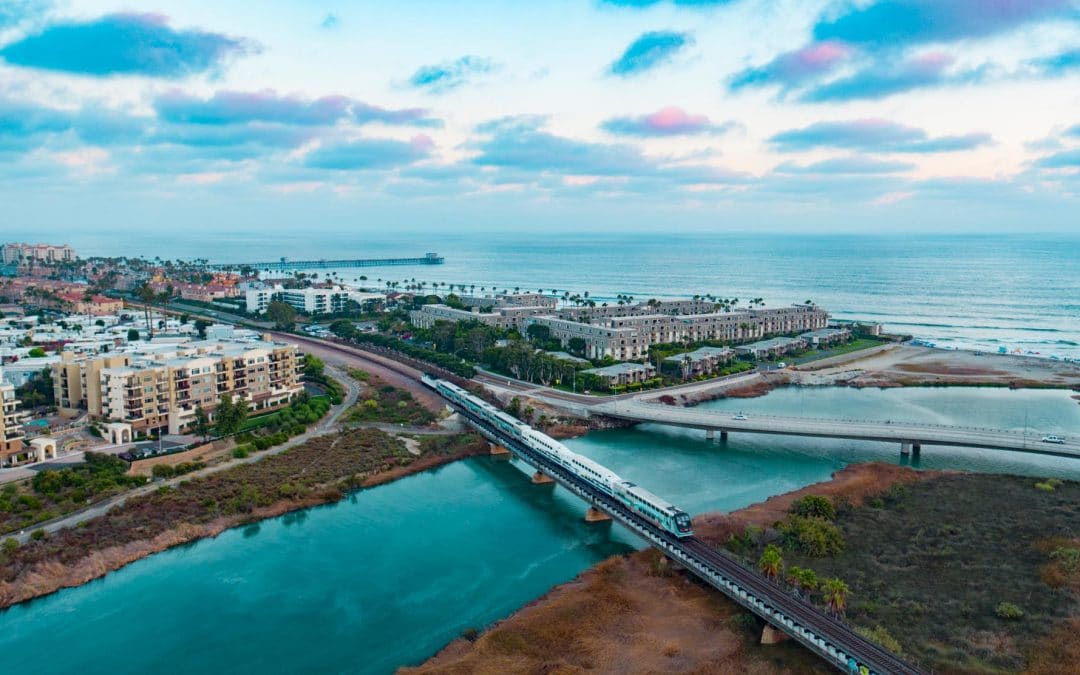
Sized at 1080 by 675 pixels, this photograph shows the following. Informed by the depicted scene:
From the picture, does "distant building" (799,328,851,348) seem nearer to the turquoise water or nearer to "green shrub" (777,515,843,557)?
the turquoise water

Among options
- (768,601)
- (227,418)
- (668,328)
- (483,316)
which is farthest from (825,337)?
(768,601)

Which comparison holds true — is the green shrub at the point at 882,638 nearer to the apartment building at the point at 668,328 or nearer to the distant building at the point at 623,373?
the distant building at the point at 623,373

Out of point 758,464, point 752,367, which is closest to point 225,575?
point 758,464

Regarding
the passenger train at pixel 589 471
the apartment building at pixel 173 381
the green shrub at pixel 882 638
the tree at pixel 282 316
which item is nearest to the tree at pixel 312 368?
the apartment building at pixel 173 381

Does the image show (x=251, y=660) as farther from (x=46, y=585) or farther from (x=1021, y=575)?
(x=1021, y=575)

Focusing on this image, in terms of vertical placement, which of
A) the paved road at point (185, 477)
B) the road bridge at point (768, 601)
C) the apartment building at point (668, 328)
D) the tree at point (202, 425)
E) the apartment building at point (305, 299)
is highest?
the apartment building at point (305, 299)

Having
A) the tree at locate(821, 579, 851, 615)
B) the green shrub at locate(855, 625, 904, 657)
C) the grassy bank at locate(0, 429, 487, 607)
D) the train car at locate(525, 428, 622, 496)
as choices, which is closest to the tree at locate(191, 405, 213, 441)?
the grassy bank at locate(0, 429, 487, 607)
